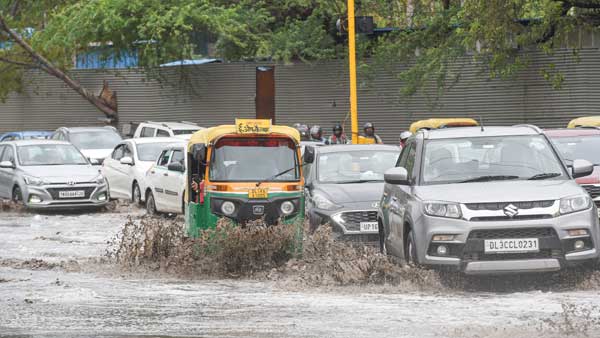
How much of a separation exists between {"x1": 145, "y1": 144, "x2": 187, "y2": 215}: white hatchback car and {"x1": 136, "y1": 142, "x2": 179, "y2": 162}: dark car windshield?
5.43 feet

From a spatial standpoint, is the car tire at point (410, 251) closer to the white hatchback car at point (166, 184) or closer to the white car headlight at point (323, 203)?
the white car headlight at point (323, 203)

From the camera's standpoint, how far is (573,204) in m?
12.1

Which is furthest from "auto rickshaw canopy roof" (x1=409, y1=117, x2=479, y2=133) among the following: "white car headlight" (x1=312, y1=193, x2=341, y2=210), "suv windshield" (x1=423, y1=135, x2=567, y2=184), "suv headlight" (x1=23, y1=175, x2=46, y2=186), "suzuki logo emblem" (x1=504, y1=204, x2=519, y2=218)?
"suzuki logo emblem" (x1=504, y1=204, x2=519, y2=218)

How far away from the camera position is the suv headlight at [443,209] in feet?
39.2

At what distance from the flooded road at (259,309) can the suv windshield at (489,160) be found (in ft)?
→ 3.99

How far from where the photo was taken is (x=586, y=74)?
30.6 metres

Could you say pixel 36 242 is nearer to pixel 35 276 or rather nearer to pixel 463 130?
pixel 35 276

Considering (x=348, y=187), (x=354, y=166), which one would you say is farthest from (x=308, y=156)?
(x=354, y=166)

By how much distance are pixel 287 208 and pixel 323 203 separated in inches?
31.6

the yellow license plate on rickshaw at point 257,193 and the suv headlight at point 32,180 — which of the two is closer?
the yellow license plate on rickshaw at point 257,193

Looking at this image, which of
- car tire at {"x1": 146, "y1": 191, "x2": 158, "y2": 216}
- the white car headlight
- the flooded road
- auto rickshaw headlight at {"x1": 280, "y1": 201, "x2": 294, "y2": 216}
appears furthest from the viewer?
car tire at {"x1": 146, "y1": 191, "x2": 158, "y2": 216}

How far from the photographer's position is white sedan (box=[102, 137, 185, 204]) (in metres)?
26.3

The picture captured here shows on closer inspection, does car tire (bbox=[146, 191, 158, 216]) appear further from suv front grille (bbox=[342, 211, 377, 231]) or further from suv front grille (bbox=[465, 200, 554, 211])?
suv front grille (bbox=[465, 200, 554, 211])

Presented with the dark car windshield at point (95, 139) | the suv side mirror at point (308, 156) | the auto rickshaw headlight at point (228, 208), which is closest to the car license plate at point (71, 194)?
the dark car windshield at point (95, 139)
